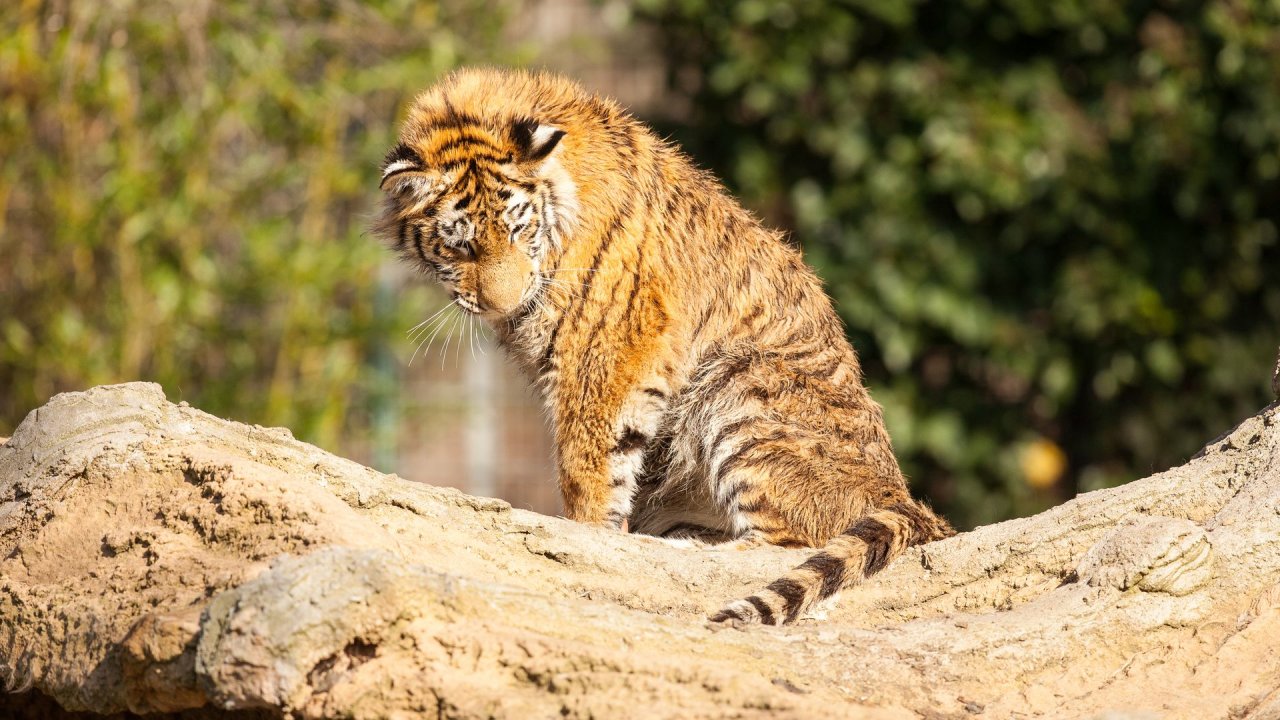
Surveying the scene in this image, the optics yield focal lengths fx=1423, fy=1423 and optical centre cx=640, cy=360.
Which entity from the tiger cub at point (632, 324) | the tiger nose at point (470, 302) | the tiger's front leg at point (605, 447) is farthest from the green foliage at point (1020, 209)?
the tiger nose at point (470, 302)

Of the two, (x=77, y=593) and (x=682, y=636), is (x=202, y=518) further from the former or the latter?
(x=682, y=636)

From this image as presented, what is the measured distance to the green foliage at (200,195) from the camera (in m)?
7.09

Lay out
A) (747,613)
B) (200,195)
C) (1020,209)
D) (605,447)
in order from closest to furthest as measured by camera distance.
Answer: (747,613) < (605,447) < (200,195) < (1020,209)

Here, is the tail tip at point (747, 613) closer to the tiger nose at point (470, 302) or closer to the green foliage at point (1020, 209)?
the tiger nose at point (470, 302)

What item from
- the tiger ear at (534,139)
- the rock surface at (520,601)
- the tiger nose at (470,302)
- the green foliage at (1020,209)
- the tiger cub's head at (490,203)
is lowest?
the rock surface at (520,601)

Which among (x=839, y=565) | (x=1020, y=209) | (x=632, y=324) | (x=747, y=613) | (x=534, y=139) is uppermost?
(x=1020, y=209)

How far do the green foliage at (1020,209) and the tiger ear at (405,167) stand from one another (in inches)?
140

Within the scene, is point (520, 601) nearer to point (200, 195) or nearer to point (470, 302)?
point (470, 302)

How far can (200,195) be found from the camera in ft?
24.5

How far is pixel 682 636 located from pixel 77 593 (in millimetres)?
1556

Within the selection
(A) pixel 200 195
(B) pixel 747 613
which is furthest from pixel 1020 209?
(B) pixel 747 613

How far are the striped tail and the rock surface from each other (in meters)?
0.07

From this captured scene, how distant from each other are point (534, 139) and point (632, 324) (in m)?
0.75

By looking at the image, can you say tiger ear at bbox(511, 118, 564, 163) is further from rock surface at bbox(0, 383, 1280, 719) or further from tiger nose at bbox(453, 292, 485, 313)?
rock surface at bbox(0, 383, 1280, 719)
